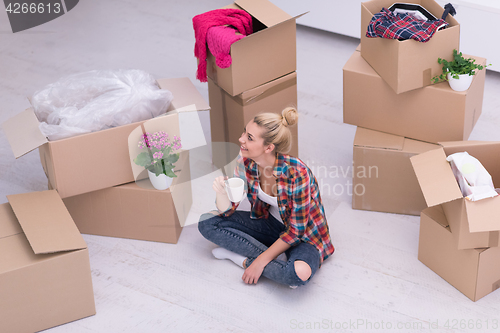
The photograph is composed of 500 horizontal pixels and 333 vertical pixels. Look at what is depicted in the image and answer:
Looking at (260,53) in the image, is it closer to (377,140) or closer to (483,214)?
(377,140)

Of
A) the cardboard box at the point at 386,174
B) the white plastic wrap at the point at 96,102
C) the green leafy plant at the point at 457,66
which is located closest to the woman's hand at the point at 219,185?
the white plastic wrap at the point at 96,102

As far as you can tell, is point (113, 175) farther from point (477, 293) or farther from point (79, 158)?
point (477, 293)

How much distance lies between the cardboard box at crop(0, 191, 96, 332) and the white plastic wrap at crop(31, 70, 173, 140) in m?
0.32

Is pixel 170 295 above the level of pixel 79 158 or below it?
below

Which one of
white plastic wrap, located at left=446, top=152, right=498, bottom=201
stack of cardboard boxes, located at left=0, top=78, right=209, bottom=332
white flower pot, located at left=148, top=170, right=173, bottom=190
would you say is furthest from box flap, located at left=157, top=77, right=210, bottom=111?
white plastic wrap, located at left=446, top=152, right=498, bottom=201

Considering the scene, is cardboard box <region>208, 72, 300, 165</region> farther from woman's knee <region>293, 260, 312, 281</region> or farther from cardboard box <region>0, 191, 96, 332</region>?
cardboard box <region>0, 191, 96, 332</region>

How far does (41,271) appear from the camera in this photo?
1.74 metres

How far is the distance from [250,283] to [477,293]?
2.51ft

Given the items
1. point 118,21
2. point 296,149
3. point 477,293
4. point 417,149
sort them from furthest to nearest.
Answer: point 118,21
point 296,149
point 417,149
point 477,293

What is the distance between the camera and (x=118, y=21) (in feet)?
13.5

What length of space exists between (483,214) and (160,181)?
1110 millimetres

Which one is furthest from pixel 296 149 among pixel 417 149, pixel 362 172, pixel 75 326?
pixel 75 326

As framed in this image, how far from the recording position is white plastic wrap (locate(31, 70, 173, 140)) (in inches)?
80.3

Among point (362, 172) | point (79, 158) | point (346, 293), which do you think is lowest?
point (346, 293)
